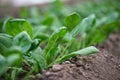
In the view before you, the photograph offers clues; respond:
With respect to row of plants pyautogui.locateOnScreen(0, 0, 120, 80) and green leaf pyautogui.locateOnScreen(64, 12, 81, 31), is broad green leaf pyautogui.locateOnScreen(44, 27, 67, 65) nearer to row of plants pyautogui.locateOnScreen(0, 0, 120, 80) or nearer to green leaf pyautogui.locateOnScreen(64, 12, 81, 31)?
row of plants pyautogui.locateOnScreen(0, 0, 120, 80)

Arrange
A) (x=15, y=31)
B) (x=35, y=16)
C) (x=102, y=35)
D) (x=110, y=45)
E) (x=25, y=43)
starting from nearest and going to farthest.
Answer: (x=25, y=43) < (x=15, y=31) < (x=102, y=35) < (x=110, y=45) < (x=35, y=16)

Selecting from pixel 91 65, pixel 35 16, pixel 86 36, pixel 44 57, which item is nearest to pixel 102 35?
pixel 86 36

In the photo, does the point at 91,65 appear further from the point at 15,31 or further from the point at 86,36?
the point at 86,36

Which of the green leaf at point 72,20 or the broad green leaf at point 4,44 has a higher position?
the green leaf at point 72,20

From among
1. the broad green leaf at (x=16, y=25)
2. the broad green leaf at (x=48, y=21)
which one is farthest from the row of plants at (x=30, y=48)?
the broad green leaf at (x=48, y=21)

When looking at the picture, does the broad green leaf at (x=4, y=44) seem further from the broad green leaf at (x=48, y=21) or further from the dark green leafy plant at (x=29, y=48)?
the broad green leaf at (x=48, y=21)

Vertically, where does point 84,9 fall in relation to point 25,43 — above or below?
above

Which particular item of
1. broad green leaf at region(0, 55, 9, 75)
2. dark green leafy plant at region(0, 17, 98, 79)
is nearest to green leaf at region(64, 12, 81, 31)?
dark green leafy plant at region(0, 17, 98, 79)
